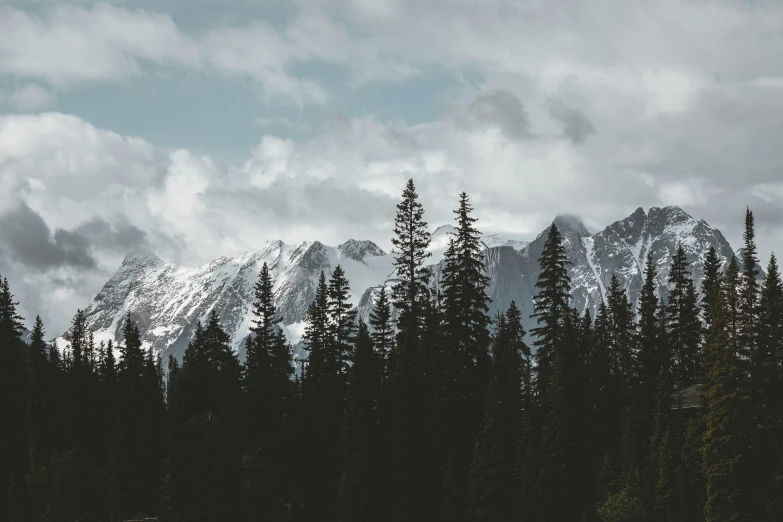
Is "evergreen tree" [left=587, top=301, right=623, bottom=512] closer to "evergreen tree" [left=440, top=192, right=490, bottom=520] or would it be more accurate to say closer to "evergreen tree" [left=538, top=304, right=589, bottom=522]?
"evergreen tree" [left=538, top=304, right=589, bottom=522]

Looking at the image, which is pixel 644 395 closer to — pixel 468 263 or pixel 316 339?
pixel 468 263

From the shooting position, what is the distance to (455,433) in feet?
241

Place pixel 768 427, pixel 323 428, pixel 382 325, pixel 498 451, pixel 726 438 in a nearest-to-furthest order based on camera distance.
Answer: pixel 726 438
pixel 768 427
pixel 498 451
pixel 323 428
pixel 382 325

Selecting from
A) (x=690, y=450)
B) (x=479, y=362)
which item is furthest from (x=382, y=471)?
(x=690, y=450)

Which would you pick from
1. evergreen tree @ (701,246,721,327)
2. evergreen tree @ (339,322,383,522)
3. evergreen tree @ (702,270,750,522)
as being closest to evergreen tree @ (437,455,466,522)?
evergreen tree @ (339,322,383,522)

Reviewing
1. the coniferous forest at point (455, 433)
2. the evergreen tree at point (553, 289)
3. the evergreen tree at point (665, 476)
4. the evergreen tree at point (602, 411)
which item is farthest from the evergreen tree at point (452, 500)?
the evergreen tree at point (665, 476)

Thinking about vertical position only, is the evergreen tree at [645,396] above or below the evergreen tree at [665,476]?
above

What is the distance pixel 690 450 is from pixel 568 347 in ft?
38.6

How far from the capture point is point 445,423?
72.9m

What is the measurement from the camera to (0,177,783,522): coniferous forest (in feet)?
212

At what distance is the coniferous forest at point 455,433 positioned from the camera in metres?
64.5

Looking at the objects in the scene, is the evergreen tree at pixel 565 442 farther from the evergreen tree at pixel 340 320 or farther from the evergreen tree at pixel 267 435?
the evergreen tree at pixel 267 435

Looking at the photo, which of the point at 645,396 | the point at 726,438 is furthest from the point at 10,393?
the point at 726,438

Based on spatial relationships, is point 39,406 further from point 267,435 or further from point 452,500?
point 452,500
